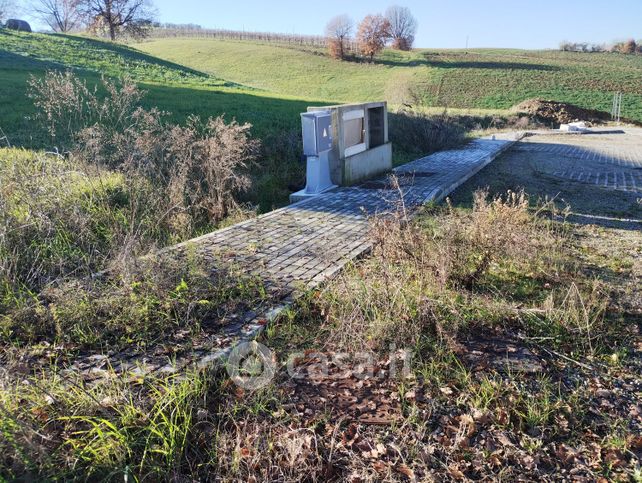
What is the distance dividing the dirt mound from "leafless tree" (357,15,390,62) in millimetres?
40761

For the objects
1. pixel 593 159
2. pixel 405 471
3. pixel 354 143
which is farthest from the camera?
pixel 593 159

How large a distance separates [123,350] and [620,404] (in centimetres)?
360

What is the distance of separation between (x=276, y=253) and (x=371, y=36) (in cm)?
7788

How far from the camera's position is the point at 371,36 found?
7706 centimetres

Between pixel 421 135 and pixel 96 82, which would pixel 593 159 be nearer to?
pixel 421 135

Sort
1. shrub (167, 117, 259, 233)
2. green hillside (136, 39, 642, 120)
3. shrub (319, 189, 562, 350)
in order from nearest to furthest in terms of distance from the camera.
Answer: shrub (319, 189, 562, 350), shrub (167, 117, 259, 233), green hillside (136, 39, 642, 120)

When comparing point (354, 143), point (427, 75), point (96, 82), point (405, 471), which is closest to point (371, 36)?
point (427, 75)

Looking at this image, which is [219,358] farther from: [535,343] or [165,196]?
[165,196]

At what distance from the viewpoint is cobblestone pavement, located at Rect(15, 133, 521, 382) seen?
3.76 m

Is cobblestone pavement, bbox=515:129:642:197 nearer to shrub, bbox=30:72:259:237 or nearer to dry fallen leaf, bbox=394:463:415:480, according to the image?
shrub, bbox=30:72:259:237

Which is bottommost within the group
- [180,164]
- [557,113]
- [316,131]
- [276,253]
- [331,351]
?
[331,351]

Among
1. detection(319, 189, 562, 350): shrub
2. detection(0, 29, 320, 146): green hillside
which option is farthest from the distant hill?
detection(319, 189, 562, 350): shrub

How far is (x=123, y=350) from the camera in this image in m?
3.91

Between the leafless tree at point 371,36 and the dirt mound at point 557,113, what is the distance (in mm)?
40761
